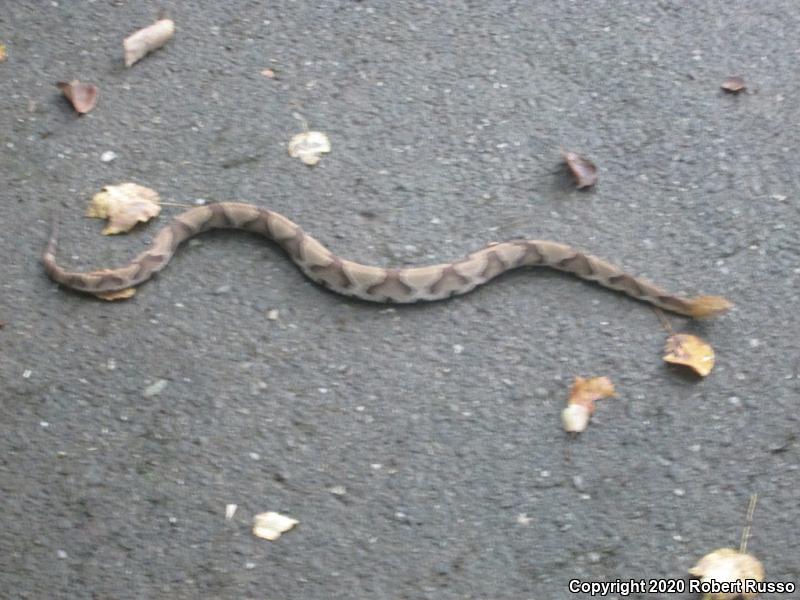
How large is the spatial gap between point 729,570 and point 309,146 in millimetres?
2580

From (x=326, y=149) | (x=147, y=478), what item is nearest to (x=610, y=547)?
(x=147, y=478)

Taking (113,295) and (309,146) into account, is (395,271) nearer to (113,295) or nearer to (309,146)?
(309,146)

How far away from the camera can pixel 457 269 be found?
3.89 m

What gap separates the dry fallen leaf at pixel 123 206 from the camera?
13.6 feet

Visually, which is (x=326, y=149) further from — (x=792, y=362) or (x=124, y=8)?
(x=792, y=362)

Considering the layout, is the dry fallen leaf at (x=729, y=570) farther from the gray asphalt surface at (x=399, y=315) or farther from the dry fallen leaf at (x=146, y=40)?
the dry fallen leaf at (x=146, y=40)

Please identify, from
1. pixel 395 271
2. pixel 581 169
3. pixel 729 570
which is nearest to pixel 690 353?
pixel 729 570

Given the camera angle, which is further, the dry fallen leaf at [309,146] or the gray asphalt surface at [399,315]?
the dry fallen leaf at [309,146]

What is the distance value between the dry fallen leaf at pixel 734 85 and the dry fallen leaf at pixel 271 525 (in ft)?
9.82

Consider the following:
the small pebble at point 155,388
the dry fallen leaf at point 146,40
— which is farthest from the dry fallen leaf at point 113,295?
the dry fallen leaf at point 146,40

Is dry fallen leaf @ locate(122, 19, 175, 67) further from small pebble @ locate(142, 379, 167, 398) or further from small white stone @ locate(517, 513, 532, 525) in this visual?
small white stone @ locate(517, 513, 532, 525)

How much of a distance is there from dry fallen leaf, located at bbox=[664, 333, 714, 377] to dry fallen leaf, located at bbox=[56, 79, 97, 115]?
2.93 meters

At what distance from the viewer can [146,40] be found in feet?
16.3

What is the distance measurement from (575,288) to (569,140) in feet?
2.91
